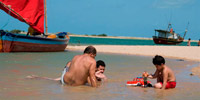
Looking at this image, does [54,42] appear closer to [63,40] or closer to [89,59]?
[63,40]

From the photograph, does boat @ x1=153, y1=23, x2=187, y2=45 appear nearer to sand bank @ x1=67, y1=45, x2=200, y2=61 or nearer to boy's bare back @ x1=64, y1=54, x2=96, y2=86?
sand bank @ x1=67, y1=45, x2=200, y2=61

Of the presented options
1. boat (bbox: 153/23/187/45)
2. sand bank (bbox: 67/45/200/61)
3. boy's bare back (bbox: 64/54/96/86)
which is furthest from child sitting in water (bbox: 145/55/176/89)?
boat (bbox: 153/23/187/45)

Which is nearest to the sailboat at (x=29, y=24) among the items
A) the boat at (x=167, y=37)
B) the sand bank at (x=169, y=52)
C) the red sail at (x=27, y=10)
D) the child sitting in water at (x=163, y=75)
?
the red sail at (x=27, y=10)

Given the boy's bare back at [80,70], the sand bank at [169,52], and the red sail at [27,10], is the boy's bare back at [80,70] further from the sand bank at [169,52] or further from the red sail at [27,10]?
the red sail at [27,10]

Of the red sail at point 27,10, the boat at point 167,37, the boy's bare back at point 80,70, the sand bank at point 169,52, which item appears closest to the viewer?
the boy's bare back at point 80,70

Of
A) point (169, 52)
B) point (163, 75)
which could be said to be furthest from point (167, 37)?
point (163, 75)

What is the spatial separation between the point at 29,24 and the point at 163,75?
15.7 metres

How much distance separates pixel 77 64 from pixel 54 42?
53.8ft

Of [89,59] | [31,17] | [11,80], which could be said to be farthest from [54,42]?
[89,59]

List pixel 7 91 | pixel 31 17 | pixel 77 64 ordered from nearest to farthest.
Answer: pixel 7 91, pixel 77 64, pixel 31 17

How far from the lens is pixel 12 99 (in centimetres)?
466

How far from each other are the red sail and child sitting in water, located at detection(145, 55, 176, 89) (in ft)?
50.5

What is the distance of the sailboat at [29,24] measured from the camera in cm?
1915

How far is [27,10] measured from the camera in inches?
786
